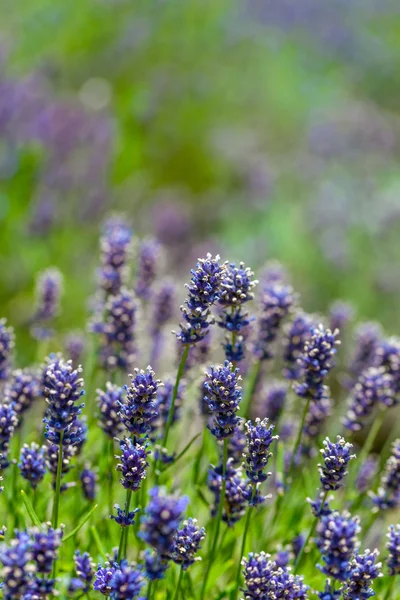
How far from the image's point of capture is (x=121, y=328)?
2.93 metres

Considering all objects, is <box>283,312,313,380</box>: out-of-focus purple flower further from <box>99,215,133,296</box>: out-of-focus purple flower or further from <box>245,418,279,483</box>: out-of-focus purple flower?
<box>245,418,279,483</box>: out-of-focus purple flower

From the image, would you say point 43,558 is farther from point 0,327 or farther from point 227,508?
point 0,327

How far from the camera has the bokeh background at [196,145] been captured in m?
6.42

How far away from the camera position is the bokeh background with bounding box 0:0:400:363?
253 inches

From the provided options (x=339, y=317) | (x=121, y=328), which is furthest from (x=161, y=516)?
(x=339, y=317)

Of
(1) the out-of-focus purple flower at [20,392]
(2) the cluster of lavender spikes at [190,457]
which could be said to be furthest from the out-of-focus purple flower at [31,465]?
(1) the out-of-focus purple flower at [20,392]

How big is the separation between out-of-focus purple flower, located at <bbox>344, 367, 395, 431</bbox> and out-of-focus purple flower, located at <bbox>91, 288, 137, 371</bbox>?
0.91 m

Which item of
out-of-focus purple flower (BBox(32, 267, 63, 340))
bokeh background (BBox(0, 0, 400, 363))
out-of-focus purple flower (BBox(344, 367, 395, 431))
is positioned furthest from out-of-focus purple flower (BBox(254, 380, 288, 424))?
bokeh background (BBox(0, 0, 400, 363))

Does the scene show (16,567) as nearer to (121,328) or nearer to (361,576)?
(361,576)

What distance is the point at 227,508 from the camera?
7.79 feet

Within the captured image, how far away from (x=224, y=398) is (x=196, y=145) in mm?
8304

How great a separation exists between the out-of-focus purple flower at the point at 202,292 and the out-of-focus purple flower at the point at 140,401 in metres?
0.27

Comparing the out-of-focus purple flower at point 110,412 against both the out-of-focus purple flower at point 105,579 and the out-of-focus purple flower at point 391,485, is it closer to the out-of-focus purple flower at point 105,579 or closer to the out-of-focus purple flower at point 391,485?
the out-of-focus purple flower at point 105,579

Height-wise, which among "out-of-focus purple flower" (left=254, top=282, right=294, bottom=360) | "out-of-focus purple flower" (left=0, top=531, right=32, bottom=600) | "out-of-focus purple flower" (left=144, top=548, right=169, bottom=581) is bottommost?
"out-of-focus purple flower" (left=0, top=531, right=32, bottom=600)
